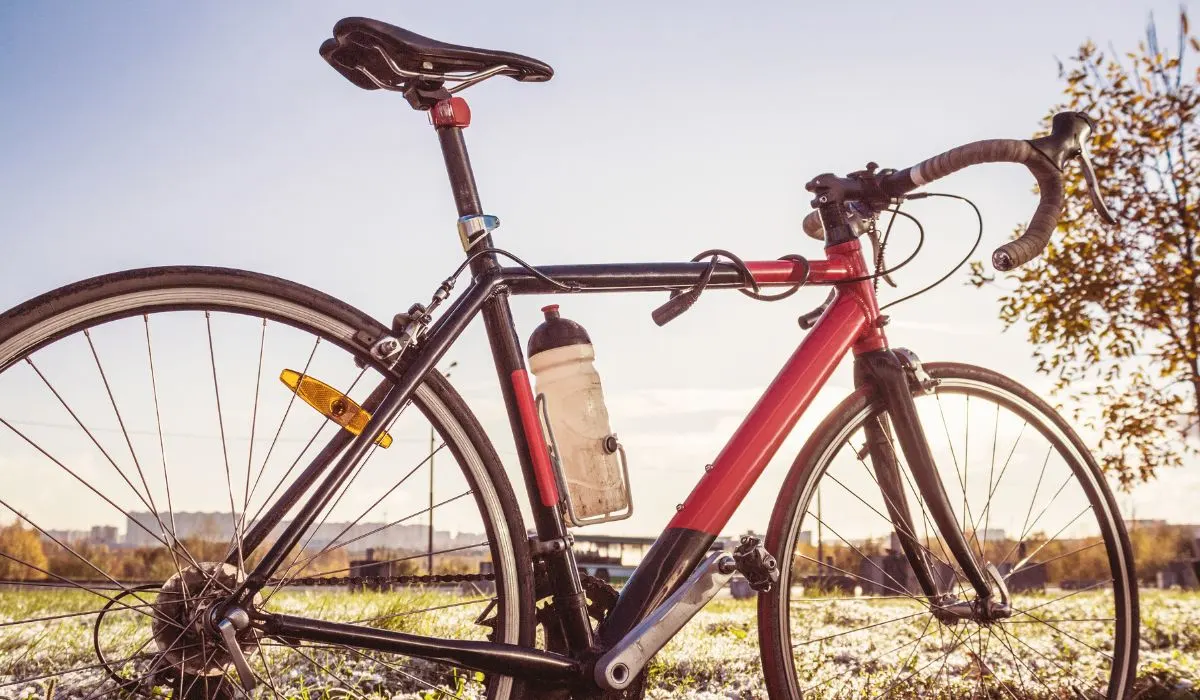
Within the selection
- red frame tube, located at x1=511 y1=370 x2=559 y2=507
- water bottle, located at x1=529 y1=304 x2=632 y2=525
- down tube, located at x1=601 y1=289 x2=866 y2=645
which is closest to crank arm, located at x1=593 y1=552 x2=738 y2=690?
down tube, located at x1=601 y1=289 x2=866 y2=645

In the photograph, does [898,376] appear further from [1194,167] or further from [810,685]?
[1194,167]

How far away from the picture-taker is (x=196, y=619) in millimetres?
2020

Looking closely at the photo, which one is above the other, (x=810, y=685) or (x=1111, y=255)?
(x=1111, y=255)

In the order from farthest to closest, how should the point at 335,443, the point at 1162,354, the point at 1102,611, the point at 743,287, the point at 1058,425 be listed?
1. the point at 1162,354
2. the point at 1102,611
3. the point at 1058,425
4. the point at 743,287
5. the point at 335,443

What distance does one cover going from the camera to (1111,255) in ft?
31.9

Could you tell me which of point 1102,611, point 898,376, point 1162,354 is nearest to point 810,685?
point 898,376

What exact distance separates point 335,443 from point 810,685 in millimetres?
2786

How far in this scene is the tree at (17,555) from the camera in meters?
1.98

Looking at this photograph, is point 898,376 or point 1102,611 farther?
point 1102,611

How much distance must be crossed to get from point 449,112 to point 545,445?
882 millimetres

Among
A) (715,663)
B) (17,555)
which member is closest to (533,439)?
(17,555)

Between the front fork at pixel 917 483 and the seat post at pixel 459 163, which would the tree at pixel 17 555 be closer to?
the seat post at pixel 459 163

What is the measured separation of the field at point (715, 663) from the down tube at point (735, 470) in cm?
80

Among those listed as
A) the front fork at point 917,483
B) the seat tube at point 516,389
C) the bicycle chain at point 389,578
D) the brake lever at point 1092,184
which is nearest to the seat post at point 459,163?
the seat tube at point 516,389
